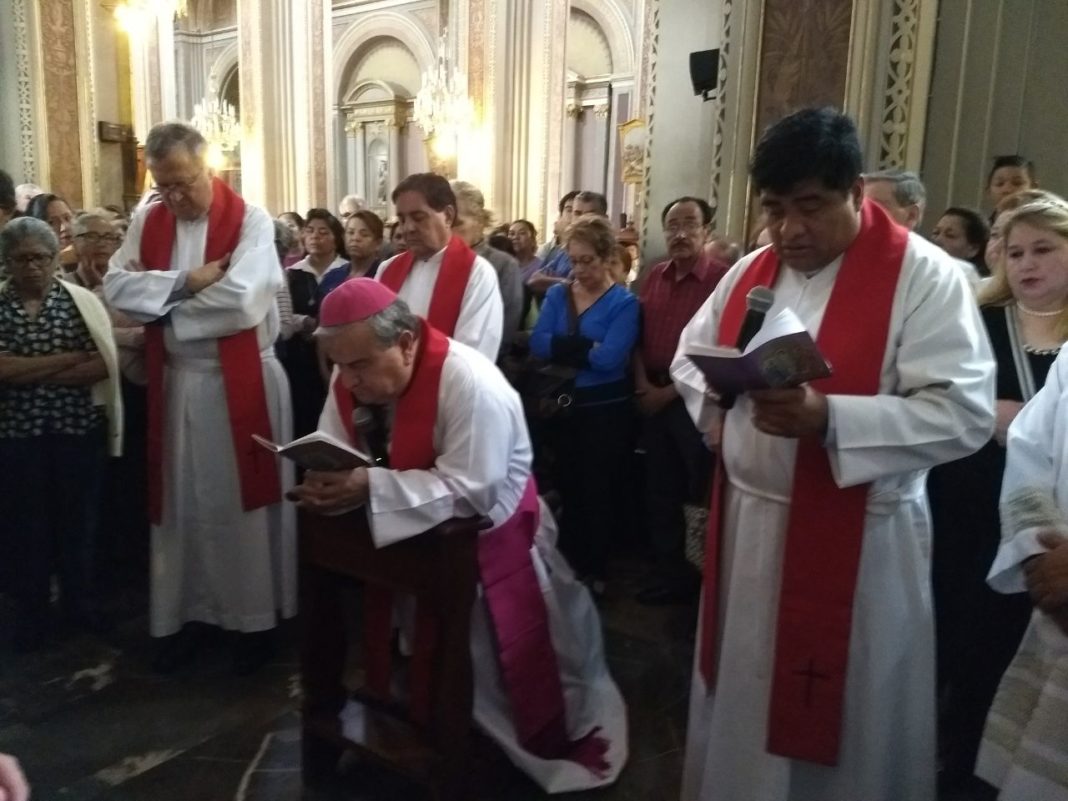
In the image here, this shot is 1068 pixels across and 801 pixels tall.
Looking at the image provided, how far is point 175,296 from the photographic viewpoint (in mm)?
3285

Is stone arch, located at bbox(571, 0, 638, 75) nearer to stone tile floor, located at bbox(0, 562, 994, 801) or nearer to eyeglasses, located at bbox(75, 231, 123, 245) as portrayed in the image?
eyeglasses, located at bbox(75, 231, 123, 245)

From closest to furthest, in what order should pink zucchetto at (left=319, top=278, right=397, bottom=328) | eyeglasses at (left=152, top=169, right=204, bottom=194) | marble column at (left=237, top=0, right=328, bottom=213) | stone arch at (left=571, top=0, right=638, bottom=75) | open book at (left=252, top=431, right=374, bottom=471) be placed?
open book at (left=252, top=431, right=374, bottom=471)
pink zucchetto at (left=319, top=278, right=397, bottom=328)
eyeglasses at (left=152, top=169, right=204, bottom=194)
marble column at (left=237, top=0, right=328, bottom=213)
stone arch at (left=571, top=0, right=638, bottom=75)

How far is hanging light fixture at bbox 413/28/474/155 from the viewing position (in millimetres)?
13070

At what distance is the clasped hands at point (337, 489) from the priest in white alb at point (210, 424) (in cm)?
113

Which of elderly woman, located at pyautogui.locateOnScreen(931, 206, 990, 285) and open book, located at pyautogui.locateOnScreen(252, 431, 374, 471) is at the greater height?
elderly woman, located at pyautogui.locateOnScreen(931, 206, 990, 285)

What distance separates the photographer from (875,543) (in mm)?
2117

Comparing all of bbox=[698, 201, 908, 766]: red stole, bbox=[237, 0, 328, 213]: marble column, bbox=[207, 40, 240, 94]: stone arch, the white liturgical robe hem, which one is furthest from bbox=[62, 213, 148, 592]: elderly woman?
bbox=[207, 40, 240, 94]: stone arch

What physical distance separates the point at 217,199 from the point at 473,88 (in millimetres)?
10581

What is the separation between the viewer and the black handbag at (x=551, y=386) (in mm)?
4105

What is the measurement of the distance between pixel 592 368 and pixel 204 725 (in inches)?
87.5

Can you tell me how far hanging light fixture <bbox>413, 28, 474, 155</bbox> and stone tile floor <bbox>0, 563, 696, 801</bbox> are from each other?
10.5 m

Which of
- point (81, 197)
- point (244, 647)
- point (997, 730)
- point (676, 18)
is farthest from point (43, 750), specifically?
point (81, 197)

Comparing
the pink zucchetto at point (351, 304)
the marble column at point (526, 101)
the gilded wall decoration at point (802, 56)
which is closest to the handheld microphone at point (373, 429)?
the pink zucchetto at point (351, 304)

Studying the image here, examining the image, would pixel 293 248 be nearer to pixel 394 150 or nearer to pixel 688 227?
pixel 688 227
